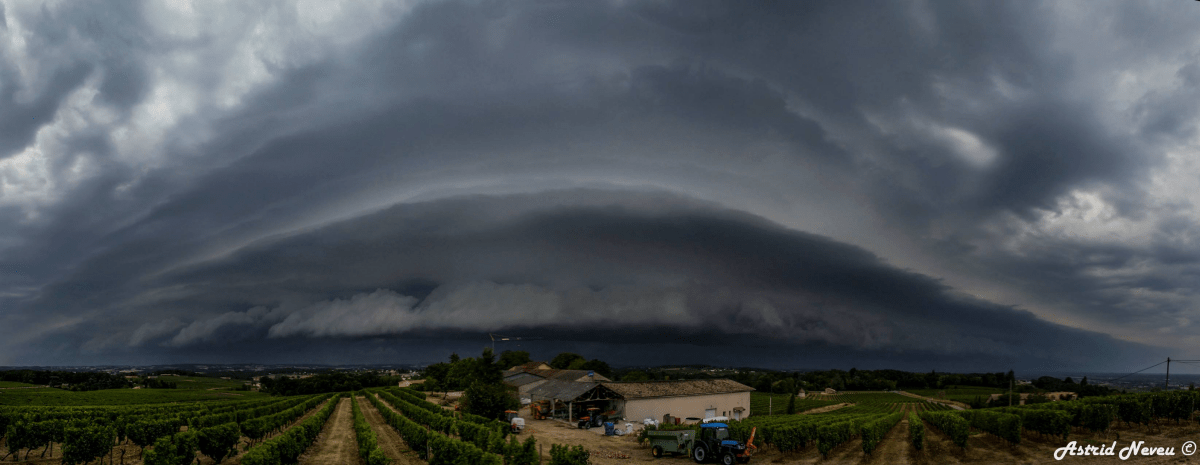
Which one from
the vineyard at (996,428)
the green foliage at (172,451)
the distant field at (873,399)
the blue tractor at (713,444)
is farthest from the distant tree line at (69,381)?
the distant field at (873,399)

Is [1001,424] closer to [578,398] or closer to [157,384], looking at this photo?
[578,398]

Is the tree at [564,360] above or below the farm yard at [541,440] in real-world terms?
below

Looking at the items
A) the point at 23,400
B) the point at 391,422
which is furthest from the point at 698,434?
the point at 23,400

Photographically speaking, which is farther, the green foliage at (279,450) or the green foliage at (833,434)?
the green foliage at (833,434)

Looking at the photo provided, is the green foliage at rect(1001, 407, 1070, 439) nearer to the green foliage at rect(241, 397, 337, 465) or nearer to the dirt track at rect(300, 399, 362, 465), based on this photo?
the dirt track at rect(300, 399, 362, 465)

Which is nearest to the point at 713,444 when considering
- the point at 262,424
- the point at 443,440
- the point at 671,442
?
the point at 671,442

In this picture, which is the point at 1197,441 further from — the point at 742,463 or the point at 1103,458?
the point at 742,463

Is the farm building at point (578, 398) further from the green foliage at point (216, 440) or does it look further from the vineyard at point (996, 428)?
the green foliage at point (216, 440)
